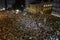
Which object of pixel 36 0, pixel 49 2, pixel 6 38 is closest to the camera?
pixel 6 38

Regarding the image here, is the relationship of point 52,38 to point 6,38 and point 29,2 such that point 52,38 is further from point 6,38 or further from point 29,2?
point 29,2

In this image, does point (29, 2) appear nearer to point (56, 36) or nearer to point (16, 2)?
point (16, 2)

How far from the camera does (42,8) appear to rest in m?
7.61

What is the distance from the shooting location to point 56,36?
140 inches

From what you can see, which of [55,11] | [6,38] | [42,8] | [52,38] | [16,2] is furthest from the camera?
[16,2]

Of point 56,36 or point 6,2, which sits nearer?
point 56,36

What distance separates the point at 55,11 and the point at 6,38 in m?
3.53

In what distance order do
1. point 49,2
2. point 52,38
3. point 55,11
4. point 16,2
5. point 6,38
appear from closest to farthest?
1. point 52,38
2. point 6,38
3. point 55,11
4. point 49,2
5. point 16,2

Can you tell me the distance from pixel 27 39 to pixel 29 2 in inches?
208

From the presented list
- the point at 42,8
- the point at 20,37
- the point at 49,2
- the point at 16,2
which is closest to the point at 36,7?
the point at 42,8

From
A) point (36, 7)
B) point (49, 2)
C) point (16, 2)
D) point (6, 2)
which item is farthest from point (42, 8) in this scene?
point (6, 2)

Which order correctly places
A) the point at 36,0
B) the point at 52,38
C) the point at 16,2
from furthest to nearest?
the point at 16,2 → the point at 36,0 → the point at 52,38

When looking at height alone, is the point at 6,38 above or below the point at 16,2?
above

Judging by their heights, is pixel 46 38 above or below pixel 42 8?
above
